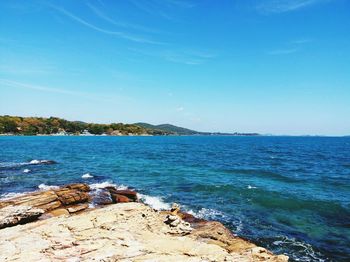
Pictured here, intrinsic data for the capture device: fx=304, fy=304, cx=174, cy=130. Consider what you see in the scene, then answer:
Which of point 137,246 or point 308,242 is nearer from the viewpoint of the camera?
point 137,246

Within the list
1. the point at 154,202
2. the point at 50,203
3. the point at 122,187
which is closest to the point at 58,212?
the point at 50,203

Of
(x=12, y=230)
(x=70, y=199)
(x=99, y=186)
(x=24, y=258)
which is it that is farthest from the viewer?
(x=99, y=186)

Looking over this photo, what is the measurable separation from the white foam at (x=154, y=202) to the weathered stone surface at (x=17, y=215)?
13272mm

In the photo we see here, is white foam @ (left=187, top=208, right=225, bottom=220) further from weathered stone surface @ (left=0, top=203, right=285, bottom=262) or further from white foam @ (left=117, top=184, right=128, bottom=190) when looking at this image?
white foam @ (left=117, top=184, right=128, bottom=190)

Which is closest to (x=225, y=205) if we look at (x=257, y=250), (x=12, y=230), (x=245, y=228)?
(x=245, y=228)

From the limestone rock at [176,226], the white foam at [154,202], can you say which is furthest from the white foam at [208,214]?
the limestone rock at [176,226]

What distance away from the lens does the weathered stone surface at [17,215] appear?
2062 centimetres

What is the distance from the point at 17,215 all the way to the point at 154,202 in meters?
16.5

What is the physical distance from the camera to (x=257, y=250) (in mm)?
15281

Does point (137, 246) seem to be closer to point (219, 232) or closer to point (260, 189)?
point (219, 232)

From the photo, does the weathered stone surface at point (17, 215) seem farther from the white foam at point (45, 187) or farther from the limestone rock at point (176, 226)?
the white foam at point (45, 187)

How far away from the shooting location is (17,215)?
21438 millimetres

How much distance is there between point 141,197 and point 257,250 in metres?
23.7

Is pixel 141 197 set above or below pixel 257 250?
below
